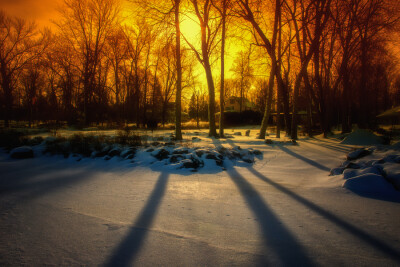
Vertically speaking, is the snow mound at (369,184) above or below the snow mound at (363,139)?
below

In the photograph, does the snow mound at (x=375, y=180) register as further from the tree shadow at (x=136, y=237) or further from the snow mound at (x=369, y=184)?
the tree shadow at (x=136, y=237)

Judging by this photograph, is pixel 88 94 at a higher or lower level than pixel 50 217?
higher

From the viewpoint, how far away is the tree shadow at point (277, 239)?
140cm

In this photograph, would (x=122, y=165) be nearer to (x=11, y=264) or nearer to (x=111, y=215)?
(x=111, y=215)

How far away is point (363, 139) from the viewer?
893 centimetres

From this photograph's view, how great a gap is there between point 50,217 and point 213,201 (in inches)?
77.1

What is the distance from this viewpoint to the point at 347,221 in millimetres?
1998

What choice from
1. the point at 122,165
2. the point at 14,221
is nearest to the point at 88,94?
the point at 122,165

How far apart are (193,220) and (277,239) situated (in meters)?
0.87

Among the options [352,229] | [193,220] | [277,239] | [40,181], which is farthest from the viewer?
[40,181]

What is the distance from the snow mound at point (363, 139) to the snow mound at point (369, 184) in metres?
7.71

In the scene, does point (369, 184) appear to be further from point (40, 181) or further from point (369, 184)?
point (40, 181)

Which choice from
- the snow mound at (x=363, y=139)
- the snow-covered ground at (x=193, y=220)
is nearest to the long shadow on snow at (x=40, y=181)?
the snow-covered ground at (x=193, y=220)

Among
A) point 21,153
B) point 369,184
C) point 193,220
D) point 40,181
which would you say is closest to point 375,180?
point 369,184
